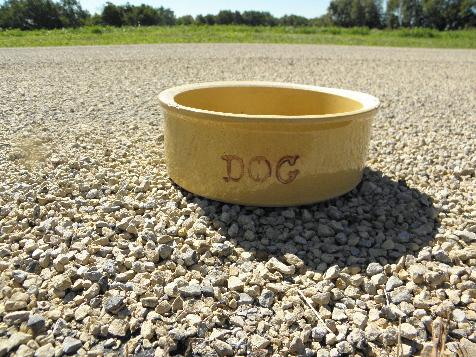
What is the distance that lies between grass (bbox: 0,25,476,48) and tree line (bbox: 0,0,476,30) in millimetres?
8174

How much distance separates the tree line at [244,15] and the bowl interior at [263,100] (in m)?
23.2

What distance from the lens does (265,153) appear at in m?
2.59

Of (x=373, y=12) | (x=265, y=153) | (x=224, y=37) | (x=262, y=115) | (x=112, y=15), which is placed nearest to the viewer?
(x=265, y=153)

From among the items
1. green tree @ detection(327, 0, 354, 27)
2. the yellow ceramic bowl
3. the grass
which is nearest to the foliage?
the grass

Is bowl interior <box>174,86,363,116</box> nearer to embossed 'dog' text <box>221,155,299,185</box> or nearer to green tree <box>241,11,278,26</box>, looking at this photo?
embossed 'dog' text <box>221,155,299,185</box>

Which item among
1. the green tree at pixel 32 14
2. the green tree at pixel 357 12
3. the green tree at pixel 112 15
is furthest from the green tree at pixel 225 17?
the green tree at pixel 32 14

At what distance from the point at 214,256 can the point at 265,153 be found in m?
0.67

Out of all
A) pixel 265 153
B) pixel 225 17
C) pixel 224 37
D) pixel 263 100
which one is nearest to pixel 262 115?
pixel 265 153

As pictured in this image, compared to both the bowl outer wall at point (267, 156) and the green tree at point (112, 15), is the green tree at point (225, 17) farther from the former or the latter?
the bowl outer wall at point (267, 156)

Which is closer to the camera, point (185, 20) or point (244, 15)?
point (185, 20)

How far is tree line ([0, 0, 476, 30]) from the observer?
3593 cm

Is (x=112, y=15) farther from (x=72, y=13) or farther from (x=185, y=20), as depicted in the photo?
(x=185, y=20)

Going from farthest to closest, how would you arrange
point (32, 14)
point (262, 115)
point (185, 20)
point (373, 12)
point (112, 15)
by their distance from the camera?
point (373, 12) < point (185, 20) < point (112, 15) < point (32, 14) < point (262, 115)

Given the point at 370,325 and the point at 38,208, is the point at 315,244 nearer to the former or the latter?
the point at 370,325
